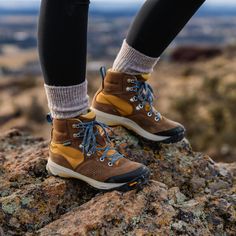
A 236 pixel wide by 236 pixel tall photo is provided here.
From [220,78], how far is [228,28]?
8659 cm

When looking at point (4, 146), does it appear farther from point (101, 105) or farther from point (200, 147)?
point (200, 147)

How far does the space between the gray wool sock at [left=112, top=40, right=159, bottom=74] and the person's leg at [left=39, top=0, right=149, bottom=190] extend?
32 centimetres

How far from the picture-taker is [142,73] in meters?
2.20

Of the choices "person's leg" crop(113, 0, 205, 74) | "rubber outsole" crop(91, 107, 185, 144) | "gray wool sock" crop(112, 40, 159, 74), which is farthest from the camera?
"rubber outsole" crop(91, 107, 185, 144)

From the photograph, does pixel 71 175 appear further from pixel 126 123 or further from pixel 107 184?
pixel 126 123

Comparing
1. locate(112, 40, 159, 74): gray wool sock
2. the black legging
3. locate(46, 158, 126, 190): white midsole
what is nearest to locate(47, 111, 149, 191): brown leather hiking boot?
locate(46, 158, 126, 190): white midsole

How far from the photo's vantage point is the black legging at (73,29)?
1.74 meters

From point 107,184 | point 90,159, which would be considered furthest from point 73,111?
point 107,184

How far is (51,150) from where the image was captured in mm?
2061

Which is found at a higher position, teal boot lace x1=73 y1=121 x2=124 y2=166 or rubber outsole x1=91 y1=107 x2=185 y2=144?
teal boot lace x1=73 y1=121 x2=124 y2=166

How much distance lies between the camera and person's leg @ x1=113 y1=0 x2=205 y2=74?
1.99 m

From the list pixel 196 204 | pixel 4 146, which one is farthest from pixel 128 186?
pixel 4 146

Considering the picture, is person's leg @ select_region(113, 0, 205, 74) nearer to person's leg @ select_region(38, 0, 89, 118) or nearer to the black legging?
the black legging

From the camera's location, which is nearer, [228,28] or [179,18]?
[179,18]
